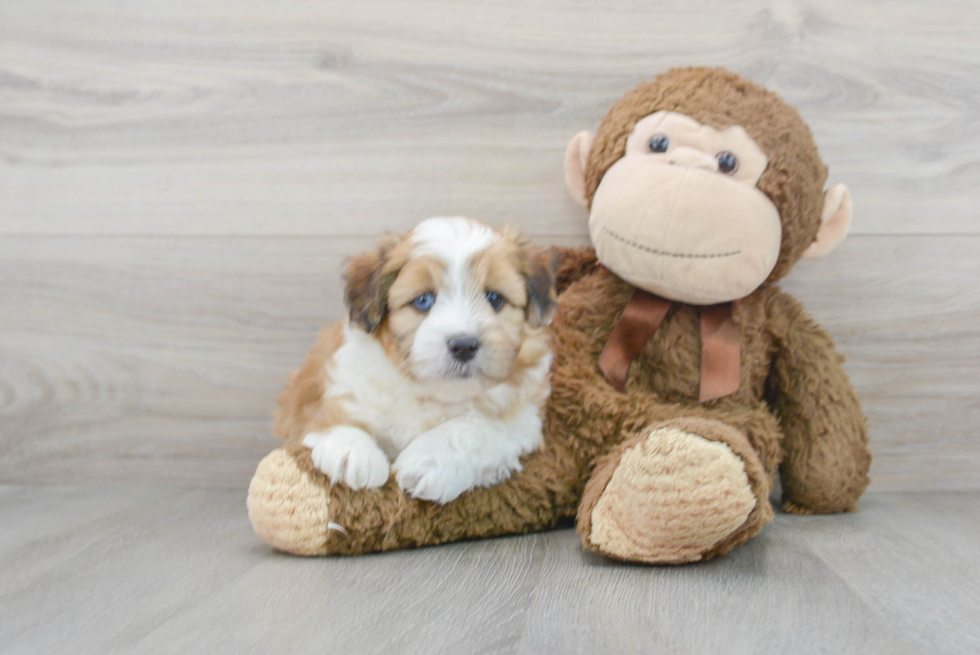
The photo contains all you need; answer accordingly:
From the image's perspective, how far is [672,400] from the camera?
1.42 metres

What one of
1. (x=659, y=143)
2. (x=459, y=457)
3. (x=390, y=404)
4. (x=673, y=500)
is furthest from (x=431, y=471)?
(x=659, y=143)

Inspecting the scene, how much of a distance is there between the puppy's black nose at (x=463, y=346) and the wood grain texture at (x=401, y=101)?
60cm

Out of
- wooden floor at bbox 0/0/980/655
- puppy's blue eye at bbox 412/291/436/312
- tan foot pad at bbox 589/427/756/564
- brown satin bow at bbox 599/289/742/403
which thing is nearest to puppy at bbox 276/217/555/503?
puppy's blue eye at bbox 412/291/436/312

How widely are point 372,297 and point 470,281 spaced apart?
0.17 metres

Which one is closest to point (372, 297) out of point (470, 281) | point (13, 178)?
point (470, 281)

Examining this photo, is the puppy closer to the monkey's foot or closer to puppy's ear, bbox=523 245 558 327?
puppy's ear, bbox=523 245 558 327

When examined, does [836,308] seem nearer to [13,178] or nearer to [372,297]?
[372,297]

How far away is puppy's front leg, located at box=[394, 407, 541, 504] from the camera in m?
1.23

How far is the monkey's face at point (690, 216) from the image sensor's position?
1.28 meters

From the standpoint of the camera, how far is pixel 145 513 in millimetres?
1594

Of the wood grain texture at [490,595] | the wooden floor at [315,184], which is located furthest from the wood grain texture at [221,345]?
the wood grain texture at [490,595]

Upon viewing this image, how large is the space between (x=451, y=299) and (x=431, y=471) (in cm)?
28

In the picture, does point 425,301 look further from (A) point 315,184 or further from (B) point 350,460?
(A) point 315,184

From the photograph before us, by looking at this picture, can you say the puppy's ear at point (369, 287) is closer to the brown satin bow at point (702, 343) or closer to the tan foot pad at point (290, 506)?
the tan foot pad at point (290, 506)
